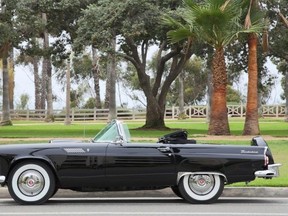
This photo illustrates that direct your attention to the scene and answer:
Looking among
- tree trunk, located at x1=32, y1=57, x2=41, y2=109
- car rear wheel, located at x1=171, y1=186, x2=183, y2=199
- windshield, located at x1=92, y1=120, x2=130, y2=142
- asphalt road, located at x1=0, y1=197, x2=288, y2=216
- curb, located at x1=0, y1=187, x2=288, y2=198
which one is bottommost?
asphalt road, located at x1=0, y1=197, x2=288, y2=216

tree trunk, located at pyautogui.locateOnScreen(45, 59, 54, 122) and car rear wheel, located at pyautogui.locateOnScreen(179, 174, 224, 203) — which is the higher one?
tree trunk, located at pyautogui.locateOnScreen(45, 59, 54, 122)

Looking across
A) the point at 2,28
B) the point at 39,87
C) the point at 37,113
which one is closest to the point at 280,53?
the point at 2,28

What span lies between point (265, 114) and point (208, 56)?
2929 cm

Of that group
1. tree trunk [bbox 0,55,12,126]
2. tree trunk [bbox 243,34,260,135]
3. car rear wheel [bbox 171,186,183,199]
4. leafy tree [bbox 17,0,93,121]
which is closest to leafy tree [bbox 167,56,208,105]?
tree trunk [bbox 0,55,12,126]

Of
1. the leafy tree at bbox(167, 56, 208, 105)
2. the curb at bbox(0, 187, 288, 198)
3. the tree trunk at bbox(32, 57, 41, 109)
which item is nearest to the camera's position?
the curb at bbox(0, 187, 288, 198)

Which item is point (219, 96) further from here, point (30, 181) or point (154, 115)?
point (30, 181)

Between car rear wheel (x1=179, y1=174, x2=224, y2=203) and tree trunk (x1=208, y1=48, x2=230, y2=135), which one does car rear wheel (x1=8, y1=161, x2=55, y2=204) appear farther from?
tree trunk (x1=208, y1=48, x2=230, y2=135)

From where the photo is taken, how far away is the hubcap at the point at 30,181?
10.3 meters

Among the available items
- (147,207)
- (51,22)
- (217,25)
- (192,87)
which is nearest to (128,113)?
(192,87)

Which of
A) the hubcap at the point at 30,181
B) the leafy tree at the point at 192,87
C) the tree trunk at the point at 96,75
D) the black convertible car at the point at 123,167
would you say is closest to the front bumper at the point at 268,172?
the black convertible car at the point at 123,167

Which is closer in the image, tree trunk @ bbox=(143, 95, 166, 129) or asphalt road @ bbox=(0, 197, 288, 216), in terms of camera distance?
asphalt road @ bbox=(0, 197, 288, 216)

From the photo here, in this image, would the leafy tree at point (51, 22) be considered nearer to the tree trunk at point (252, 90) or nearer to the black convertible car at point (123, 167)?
the tree trunk at point (252, 90)

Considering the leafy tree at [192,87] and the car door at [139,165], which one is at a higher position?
the leafy tree at [192,87]

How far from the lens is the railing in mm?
58875
